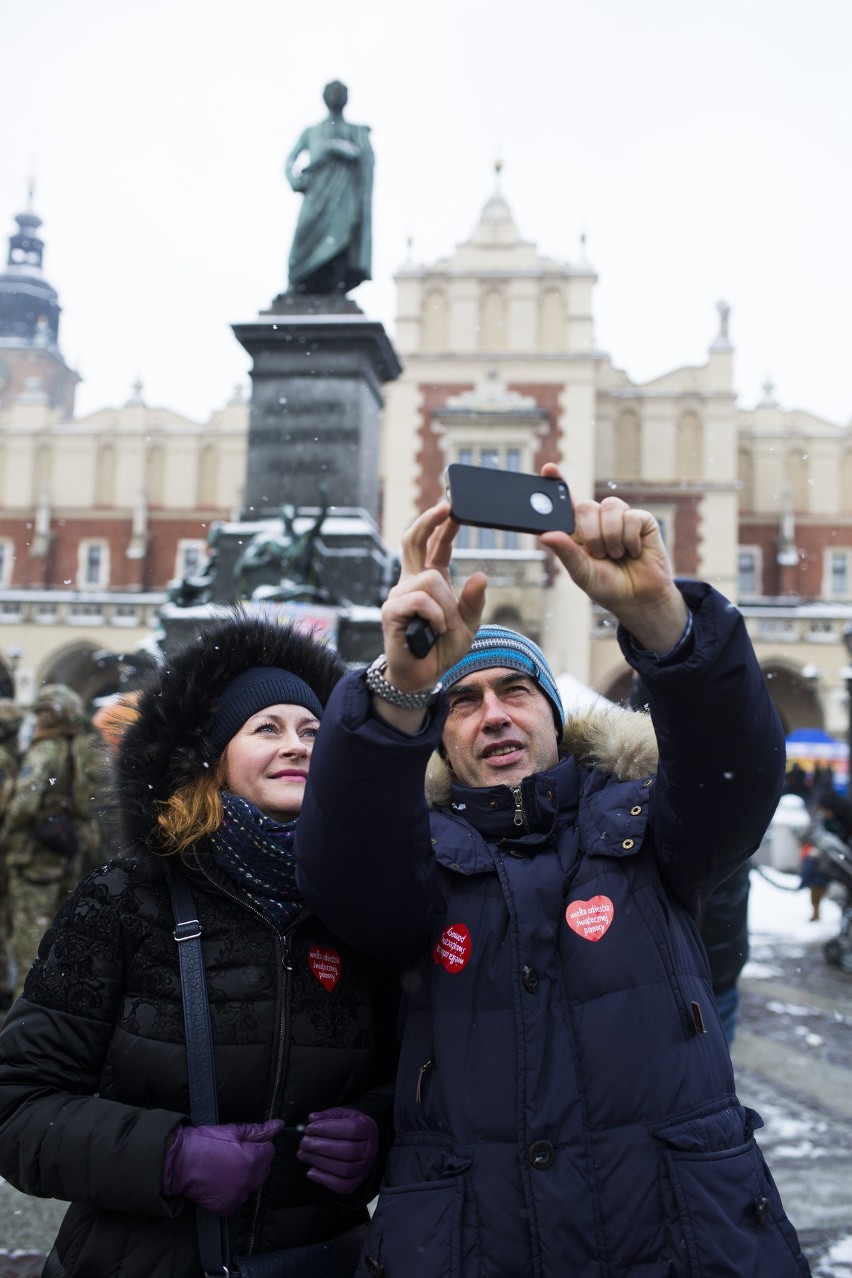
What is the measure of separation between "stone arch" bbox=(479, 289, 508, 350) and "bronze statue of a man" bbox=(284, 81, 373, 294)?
2021 centimetres

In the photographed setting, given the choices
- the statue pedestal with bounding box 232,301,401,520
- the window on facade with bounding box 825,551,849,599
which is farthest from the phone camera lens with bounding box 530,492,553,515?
the window on facade with bounding box 825,551,849,599

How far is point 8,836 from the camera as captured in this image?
517 centimetres

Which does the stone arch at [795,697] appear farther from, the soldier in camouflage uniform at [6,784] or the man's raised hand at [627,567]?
the man's raised hand at [627,567]

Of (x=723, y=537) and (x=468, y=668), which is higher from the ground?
(x=723, y=537)

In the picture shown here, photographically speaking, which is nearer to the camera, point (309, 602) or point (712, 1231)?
point (712, 1231)

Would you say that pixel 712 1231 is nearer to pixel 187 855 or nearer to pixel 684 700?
pixel 684 700

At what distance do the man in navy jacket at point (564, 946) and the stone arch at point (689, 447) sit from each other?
95.9 ft

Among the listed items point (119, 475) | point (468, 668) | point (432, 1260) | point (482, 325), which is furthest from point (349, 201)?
point (119, 475)

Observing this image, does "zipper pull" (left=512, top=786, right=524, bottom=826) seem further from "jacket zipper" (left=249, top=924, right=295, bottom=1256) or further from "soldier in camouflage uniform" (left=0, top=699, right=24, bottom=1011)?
"soldier in camouflage uniform" (left=0, top=699, right=24, bottom=1011)

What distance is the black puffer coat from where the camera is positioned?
61.4 inches

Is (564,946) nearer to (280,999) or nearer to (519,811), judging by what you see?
(519,811)

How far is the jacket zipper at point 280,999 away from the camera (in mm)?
1655

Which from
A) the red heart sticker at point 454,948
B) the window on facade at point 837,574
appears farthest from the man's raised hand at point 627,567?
the window on facade at point 837,574

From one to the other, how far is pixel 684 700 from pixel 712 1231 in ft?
2.32
